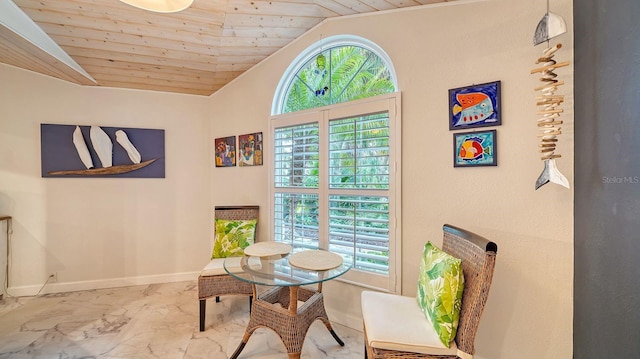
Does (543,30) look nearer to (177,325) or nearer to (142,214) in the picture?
(177,325)

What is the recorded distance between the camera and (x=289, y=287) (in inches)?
74.7

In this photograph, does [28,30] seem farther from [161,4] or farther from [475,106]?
[475,106]

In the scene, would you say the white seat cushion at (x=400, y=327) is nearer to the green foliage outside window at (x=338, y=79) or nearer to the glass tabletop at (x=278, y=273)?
the glass tabletop at (x=278, y=273)

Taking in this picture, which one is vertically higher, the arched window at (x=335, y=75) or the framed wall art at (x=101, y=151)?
the arched window at (x=335, y=75)

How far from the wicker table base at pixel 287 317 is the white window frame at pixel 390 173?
48cm

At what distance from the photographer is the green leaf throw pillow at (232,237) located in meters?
2.74

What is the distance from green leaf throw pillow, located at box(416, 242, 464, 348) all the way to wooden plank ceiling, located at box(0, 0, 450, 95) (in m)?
1.79

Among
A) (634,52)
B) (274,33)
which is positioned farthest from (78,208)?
(634,52)

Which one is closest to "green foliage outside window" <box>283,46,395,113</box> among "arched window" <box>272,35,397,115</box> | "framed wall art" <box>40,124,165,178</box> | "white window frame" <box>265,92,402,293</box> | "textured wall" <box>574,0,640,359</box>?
"arched window" <box>272,35,397,115</box>

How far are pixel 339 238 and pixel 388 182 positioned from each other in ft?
2.18

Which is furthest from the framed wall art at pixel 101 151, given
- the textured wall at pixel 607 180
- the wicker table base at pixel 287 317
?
the textured wall at pixel 607 180

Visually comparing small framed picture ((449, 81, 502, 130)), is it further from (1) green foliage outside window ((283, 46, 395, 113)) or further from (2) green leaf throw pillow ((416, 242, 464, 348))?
(2) green leaf throw pillow ((416, 242, 464, 348))

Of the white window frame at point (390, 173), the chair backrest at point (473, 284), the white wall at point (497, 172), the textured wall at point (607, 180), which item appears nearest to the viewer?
the textured wall at point (607, 180)

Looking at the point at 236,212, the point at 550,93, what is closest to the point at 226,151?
the point at 236,212
